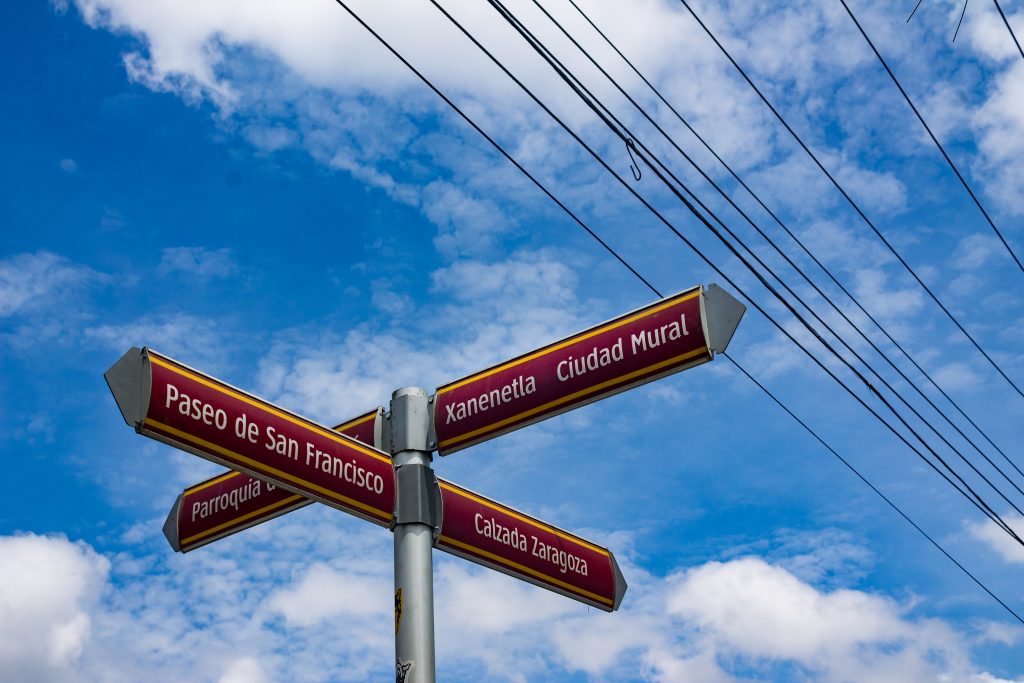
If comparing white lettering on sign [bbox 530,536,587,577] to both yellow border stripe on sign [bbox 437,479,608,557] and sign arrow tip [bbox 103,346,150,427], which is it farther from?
sign arrow tip [bbox 103,346,150,427]

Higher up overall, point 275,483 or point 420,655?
point 275,483

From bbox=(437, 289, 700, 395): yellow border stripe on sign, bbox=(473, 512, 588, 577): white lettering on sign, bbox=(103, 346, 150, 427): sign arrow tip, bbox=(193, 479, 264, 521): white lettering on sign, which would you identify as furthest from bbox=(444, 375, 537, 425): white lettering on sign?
bbox=(103, 346, 150, 427): sign arrow tip

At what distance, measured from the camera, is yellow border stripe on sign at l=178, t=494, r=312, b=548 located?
18.7ft

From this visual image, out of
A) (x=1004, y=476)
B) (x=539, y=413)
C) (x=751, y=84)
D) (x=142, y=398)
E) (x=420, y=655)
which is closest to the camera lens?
(x=142, y=398)

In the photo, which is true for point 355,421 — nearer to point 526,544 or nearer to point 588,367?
point 526,544

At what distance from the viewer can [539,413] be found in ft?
18.5

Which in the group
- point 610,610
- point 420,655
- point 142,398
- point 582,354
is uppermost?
point 582,354

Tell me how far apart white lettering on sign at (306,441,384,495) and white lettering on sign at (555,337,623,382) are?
42.5 inches

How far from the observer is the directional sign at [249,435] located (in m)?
4.88

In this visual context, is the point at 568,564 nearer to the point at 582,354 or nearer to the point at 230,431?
the point at 582,354

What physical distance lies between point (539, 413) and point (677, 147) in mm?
1742

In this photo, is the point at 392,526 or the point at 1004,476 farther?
the point at 1004,476

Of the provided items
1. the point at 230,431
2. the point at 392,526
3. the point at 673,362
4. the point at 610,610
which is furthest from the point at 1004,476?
the point at 230,431

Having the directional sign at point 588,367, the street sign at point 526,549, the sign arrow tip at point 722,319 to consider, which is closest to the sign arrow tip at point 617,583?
the street sign at point 526,549
